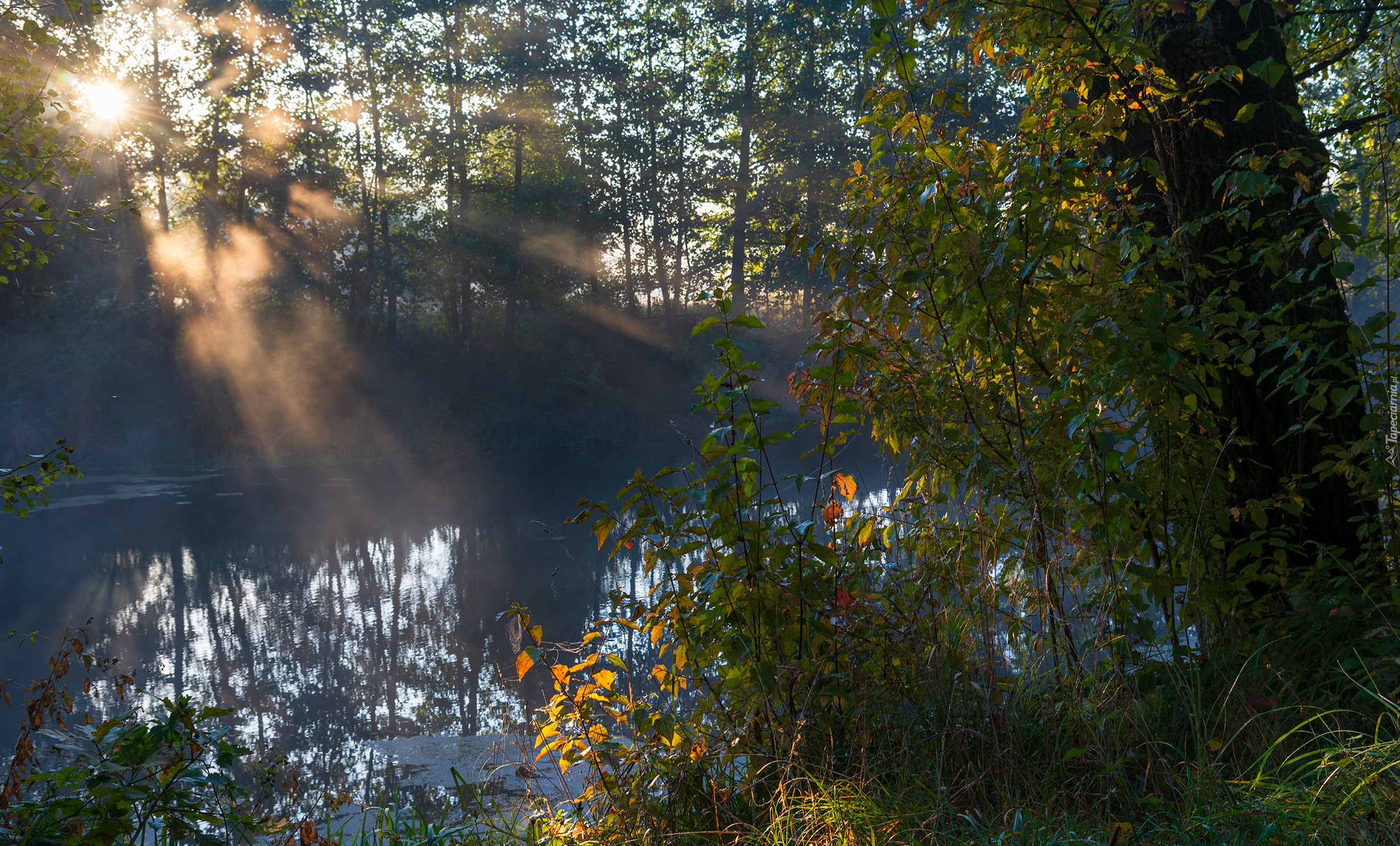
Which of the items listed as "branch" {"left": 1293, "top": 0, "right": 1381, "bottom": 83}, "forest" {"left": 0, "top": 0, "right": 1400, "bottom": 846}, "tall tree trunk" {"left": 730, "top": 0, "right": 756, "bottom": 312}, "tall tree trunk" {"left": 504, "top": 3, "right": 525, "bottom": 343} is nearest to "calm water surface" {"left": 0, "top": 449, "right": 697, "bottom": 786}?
"forest" {"left": 0, "top": 0, "right": 1400, "bottom": 846}

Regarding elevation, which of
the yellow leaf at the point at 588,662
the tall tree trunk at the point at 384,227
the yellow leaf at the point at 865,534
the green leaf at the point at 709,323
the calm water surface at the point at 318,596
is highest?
the tall tree trunk at the point at 384,227

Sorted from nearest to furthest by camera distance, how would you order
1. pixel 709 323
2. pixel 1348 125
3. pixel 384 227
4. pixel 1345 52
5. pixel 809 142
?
1. pixel 709 323
2. pixel 1348 125
3. pixel 1345 52
4. pixel 384 227
5. pixel 809 142

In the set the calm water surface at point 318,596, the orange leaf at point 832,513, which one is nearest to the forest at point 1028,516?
the orange leaf at point 832,513

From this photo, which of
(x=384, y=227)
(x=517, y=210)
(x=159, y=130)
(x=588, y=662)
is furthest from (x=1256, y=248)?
(x=159, y=130)

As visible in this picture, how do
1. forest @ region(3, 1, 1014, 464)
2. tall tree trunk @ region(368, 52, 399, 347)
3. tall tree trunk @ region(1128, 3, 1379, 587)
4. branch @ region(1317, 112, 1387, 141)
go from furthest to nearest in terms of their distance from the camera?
tall tree trunk @ region(368, 52, 399, 347), forest @ region(3, 1, 1014, 464), branch @ region(1317, 112, 1387, 141), tall tree trunk @ region(1128, 3, 1379, 587)

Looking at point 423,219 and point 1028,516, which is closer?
point 1028,516

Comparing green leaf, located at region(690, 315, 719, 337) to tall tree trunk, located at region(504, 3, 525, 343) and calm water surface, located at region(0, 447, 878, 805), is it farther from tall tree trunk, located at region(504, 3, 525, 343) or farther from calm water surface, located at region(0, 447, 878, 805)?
tall tree trunk, located at region(504, 3, 525, 343)

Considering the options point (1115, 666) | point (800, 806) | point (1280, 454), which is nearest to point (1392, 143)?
point (1280, 454)

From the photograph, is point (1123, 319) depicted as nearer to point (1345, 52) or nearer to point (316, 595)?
point (1345, 52)

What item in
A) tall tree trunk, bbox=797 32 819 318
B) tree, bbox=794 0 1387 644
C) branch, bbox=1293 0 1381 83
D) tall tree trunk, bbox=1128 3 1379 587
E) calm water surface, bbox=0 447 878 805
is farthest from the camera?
tall tree trunk, bbox=797 32 819 318

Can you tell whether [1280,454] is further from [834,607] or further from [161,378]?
[161,378]

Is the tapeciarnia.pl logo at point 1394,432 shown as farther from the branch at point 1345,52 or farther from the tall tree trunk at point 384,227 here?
the tall tree trunk at point 384,227

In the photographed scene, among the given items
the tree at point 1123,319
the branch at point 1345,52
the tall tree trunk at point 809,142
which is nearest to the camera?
the tree at point 1123,319

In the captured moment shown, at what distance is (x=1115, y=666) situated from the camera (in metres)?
1.98
